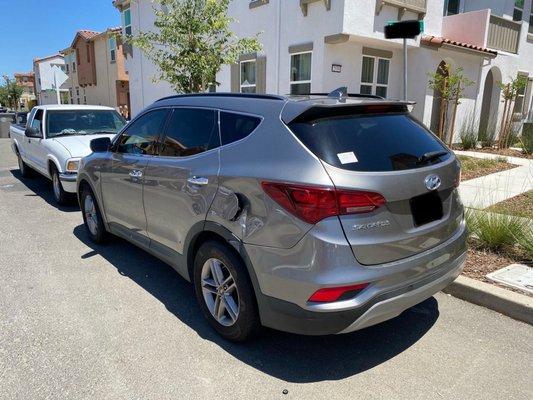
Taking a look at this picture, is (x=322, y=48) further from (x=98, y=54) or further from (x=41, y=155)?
(x=98, y=54)

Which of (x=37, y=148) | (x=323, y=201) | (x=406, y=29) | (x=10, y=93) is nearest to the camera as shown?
(x=323, y=201)

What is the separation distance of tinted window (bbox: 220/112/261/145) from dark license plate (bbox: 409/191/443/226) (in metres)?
1.19

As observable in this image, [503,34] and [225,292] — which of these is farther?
[503,34]

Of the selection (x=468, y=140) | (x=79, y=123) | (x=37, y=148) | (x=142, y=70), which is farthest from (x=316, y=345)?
(x=142, y=70)

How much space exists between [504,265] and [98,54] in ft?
109

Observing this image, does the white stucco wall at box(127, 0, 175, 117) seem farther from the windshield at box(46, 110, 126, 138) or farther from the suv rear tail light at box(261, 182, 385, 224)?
the suv rear tail light at box(261, 182, 385, 224)

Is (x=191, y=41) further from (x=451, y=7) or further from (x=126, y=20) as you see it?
(x=126, y=20)

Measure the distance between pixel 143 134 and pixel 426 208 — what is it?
2775 mm

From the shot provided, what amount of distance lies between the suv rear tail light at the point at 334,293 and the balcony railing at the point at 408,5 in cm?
1065

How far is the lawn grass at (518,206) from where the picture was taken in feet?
19.8

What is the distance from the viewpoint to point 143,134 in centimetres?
433

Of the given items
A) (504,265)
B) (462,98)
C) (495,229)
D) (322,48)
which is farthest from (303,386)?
(462,98)

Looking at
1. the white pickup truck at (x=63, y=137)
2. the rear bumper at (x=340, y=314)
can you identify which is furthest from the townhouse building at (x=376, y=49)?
the rear bumper at (x=340, y=314)

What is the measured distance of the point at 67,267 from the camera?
476cm
